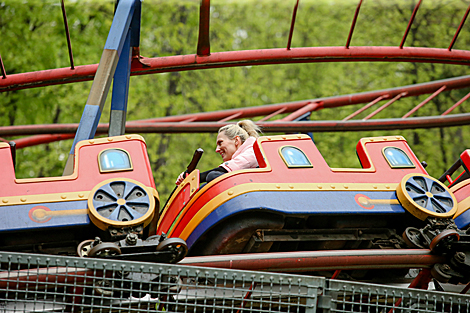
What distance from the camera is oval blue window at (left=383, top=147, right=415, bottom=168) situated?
4059 millimetres

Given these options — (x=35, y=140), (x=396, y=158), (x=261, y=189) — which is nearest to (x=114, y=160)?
(x=261, y=189)

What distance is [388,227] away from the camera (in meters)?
3.93

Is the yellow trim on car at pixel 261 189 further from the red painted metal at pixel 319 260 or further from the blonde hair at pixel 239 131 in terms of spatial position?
the blonde hair at pixel 239 131

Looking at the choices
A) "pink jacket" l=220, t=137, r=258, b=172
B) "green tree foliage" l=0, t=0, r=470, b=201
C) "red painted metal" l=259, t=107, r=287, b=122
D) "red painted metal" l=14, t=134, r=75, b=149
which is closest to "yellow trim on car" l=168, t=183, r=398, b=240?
"pink jacket" l=220, t=137, r=258, b=172

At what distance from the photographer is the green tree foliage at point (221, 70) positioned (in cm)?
1183

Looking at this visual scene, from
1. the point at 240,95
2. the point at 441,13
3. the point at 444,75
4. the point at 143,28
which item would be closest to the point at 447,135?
the point at 444,75

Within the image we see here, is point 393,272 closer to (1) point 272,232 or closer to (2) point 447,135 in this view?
(1) point 272,232

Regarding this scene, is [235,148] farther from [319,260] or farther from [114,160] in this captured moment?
[319,260]

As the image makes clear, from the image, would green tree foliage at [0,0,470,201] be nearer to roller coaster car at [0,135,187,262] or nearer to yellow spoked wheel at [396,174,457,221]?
roller coaster car at [0,135,187,262]

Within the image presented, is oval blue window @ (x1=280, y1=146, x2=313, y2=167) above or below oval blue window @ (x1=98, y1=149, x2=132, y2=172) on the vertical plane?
A: above

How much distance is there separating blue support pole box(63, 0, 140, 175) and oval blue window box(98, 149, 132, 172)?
13.4 inches

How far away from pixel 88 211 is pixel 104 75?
1.67 metres

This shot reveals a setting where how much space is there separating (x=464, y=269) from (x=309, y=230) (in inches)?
40.0

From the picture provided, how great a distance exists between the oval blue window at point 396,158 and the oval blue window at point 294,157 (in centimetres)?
64
